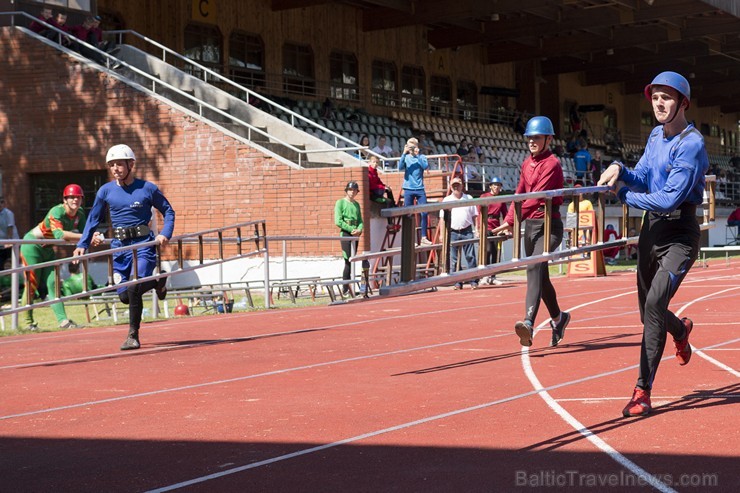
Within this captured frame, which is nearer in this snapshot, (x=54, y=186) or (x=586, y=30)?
(x=54, y=186)

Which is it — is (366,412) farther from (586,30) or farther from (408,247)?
(586,30)

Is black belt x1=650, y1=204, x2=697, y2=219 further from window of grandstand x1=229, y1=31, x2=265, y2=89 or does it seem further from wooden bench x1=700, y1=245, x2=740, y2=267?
window of grandstand x1=229, y1=31, x2=265, y2=89

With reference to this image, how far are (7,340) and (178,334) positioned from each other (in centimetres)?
213

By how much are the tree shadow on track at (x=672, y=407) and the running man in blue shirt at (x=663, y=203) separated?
0.69ft

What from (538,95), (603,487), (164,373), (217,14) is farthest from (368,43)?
(603,487)

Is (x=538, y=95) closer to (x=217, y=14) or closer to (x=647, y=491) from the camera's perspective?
(x=217, y=14)

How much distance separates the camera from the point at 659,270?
7969 millimetres


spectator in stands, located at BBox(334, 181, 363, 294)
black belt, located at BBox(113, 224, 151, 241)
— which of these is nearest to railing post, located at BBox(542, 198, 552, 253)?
black belt, located at BBox(113, 224, 151, 241)

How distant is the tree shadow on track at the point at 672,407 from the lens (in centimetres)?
702

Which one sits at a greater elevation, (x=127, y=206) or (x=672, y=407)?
(x=127, y=206)

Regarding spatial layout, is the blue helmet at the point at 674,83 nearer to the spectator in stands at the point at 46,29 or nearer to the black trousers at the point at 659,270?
the black trousers at the point at 659,270

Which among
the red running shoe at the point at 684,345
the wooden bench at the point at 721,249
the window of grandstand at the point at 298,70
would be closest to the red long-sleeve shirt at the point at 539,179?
the red running shoe at the point at 684,345

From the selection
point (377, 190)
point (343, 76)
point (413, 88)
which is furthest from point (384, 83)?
point (377, 190)

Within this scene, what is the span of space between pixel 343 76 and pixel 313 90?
191cm
